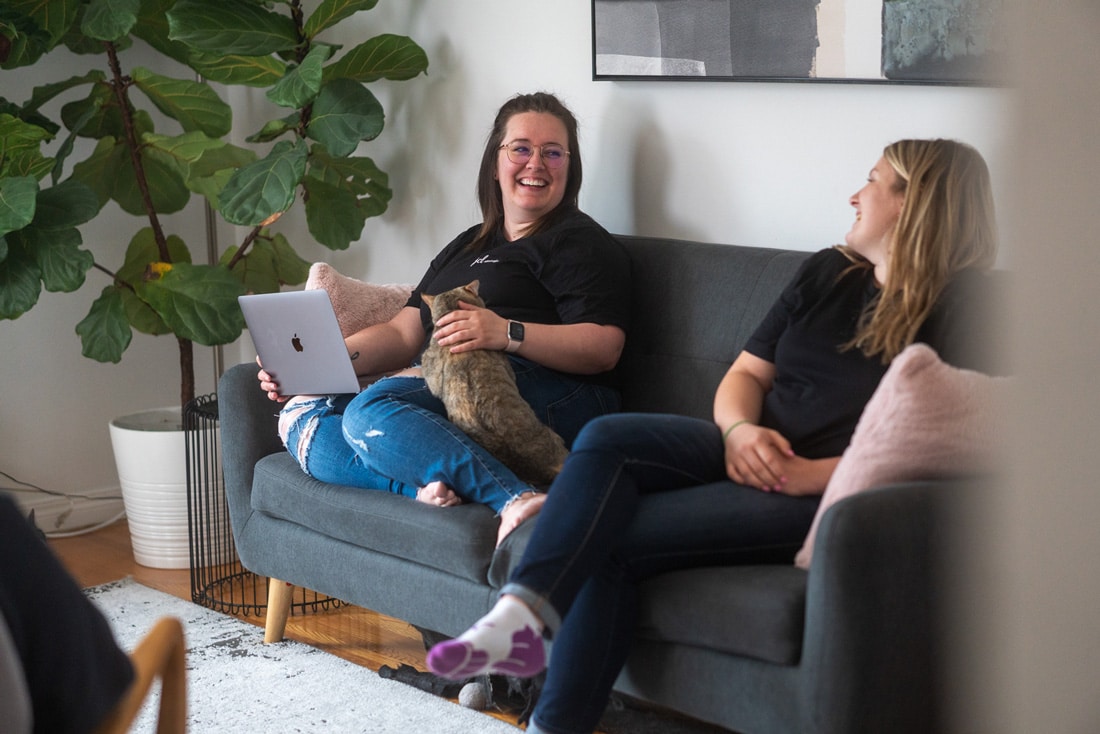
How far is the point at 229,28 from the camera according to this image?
9.66 ft

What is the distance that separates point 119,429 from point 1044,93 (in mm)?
3247

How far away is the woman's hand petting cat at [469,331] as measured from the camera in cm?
224

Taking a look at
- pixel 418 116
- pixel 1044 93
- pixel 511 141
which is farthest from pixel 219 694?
pixel 1044 93

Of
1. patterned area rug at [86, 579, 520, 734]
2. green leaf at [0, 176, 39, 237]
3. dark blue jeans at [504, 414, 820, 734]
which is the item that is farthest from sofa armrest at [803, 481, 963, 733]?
green leaf at [0, 176, 39, 237]

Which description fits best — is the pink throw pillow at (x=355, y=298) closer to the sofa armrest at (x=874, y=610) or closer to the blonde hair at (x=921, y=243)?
the blonde hair at (x=921, y=243)

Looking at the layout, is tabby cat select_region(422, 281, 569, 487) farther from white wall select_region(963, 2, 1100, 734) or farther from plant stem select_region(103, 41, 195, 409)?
white wall select_region(963, 2, 1100, 734)

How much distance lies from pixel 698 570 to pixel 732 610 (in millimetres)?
99

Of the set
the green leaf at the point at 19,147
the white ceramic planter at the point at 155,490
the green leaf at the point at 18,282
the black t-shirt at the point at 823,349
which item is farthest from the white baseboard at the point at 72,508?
the black t-shirt at the point at 823,349

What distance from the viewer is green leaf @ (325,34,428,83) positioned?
9.96 feet

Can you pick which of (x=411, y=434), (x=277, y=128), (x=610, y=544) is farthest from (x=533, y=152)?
(x=610, y=544)

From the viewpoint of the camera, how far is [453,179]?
10.7ft

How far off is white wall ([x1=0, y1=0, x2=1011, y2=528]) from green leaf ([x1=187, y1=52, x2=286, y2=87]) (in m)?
0.37

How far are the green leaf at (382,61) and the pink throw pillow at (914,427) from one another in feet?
6.14

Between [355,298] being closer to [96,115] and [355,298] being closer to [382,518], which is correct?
[382,518]
